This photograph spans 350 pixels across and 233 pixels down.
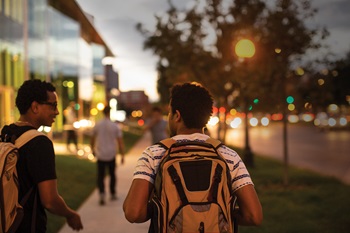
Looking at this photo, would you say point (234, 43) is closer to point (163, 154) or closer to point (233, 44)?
point (233, 44)

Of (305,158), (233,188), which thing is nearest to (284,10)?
(305,158)

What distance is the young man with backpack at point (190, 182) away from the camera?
8.18 ft

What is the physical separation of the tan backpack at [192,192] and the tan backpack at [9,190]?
732 millimetres

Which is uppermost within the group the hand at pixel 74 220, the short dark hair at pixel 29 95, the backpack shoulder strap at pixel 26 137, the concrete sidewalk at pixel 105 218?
the short dark hair at pixel 29 95

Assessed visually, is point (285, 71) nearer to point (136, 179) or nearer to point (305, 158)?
point (305, 158)

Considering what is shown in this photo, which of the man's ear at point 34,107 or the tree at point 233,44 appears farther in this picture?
the tree at point 233,44

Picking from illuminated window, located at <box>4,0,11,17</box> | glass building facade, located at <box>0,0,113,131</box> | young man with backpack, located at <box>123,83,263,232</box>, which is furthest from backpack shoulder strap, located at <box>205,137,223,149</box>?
illuminated window, located at <box>4,0,11,17</box>

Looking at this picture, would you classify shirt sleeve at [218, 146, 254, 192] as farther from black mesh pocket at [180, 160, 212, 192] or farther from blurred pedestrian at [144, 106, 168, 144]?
blurred pedestrian at [144, 106, 168, 144]

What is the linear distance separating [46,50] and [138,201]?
25.4 m

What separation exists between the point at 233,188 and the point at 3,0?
2362cm

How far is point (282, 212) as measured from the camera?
8.79 metres

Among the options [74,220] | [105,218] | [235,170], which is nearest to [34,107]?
[74,220]

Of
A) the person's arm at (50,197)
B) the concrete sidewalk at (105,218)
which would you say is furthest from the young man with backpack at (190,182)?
the concrete sidewalk at (105,218)

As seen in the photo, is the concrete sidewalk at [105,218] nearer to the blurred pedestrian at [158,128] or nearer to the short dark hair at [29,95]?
the blurred pedestrian at [158,128]
